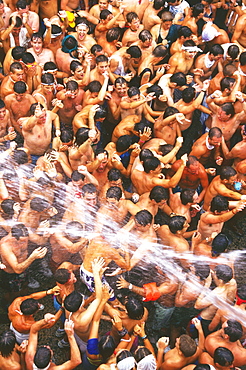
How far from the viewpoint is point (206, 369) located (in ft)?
19.2

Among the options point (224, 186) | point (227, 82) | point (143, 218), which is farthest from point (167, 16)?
point (143, 218)

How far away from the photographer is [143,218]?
24.1 feet

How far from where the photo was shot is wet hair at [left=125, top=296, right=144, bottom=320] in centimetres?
645

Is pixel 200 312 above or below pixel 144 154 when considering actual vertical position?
below

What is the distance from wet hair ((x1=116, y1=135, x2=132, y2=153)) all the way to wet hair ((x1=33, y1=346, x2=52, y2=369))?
12.0 feet

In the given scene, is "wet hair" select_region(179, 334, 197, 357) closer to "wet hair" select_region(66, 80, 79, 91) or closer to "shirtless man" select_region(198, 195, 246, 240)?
"shirtless man" select_region(198, 195, 246, 240)

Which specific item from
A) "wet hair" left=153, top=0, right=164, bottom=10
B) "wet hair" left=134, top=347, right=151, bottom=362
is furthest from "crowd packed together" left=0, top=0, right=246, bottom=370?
"wet hair" left=153, top=0, right=164, bottom=10

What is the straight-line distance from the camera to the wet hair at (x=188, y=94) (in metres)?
9.13

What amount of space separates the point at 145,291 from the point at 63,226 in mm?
1487

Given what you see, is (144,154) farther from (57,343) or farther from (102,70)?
(57,343)

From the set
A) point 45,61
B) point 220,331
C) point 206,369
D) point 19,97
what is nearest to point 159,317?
point 220,331

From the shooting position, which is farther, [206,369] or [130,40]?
[130,40]

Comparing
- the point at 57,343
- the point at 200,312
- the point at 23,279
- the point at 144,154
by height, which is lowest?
the point at 57,343

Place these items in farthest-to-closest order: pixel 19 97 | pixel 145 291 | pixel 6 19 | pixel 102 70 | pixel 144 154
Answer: pixel 6 19
pixel 102 70
pixel 19 97
pixel 144 154
pixel 145 291
